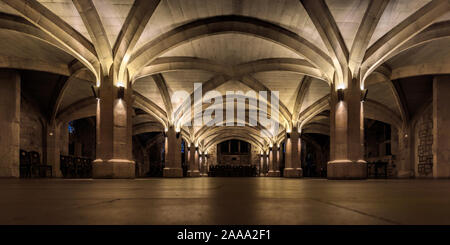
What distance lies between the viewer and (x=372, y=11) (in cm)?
994

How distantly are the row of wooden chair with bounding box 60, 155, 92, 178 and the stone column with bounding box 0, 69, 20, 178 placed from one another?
7461 mm

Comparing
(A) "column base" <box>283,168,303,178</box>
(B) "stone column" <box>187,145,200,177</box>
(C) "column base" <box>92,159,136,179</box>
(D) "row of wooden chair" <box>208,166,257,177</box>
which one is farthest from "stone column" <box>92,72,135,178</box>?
(D) "row of wooden chair" <box>208,166,257,177</box>

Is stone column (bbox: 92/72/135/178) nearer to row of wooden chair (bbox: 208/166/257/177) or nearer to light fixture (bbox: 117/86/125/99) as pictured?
light fixture (bbox: 117/86/125/99)

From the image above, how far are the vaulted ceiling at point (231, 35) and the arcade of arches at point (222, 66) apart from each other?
0.04 m

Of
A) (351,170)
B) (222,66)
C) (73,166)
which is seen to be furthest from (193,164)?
(351,170)

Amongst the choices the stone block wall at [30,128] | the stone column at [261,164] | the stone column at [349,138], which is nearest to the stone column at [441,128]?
the stone column at [349,138]

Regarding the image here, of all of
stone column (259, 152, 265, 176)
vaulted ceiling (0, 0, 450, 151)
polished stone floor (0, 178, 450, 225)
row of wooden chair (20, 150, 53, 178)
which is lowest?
stone column (259, 152, 265, 176)

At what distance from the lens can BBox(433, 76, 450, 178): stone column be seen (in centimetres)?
1358

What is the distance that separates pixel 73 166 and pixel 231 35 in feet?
50.0

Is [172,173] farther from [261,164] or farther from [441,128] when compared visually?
[261,164]

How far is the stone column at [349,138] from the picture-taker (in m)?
11.0

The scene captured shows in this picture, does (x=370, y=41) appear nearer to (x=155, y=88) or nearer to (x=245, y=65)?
(x=245, y=65)

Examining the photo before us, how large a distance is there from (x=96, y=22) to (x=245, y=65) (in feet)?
25.1
